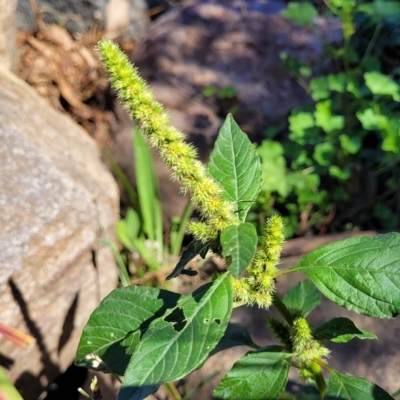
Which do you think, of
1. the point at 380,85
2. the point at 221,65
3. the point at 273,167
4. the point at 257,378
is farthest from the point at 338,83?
the point at 257,378

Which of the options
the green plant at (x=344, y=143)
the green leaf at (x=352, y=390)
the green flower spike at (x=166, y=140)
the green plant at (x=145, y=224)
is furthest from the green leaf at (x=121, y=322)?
the green plant at (x=344, y=143)

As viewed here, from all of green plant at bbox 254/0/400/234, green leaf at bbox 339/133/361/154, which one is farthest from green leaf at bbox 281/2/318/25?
green leaf at bbox 339/133/361/154

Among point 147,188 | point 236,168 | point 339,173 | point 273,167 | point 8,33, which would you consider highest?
point 8,33

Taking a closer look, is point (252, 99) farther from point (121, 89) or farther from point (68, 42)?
point (121, 89)

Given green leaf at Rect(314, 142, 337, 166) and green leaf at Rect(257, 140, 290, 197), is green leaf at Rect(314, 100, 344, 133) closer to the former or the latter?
green leaf at Rect(314, 142, 337, 166)

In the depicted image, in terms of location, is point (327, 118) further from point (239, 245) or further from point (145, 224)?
point (239, 245)

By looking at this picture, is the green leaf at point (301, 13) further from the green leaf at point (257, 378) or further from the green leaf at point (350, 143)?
the green leaf at point (257, 378)
